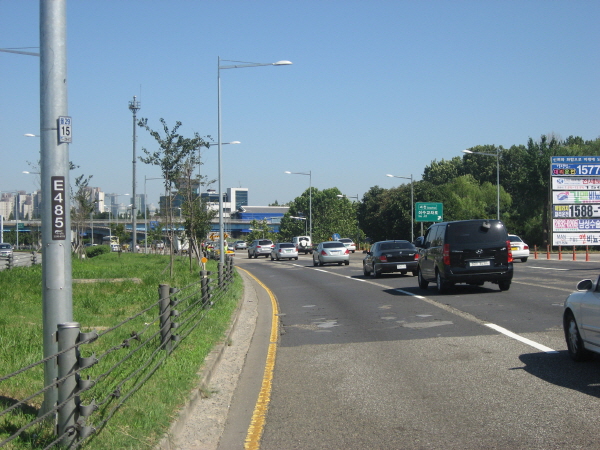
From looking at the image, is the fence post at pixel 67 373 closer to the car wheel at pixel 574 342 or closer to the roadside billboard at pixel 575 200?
the car wheel at pixel 574 342

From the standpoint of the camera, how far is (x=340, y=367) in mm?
9414

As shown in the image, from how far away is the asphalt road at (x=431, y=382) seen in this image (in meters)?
6.12

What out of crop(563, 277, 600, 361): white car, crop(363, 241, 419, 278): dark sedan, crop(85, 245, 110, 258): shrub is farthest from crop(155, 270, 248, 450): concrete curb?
crop(85, 245, 110, 258): shrub

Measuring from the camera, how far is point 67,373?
18.1 ft

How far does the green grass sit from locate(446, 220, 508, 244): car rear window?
628 cm

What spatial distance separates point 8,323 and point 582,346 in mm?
10603

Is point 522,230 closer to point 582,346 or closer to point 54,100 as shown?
point 582,346

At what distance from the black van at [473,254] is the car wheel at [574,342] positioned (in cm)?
929

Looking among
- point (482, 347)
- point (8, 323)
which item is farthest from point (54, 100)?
point (8, 323)

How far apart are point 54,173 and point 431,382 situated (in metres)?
4.94

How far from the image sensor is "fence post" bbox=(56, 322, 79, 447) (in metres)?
5.43

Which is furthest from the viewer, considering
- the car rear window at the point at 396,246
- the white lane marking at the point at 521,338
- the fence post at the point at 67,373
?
the car rear window at the point at 396,246

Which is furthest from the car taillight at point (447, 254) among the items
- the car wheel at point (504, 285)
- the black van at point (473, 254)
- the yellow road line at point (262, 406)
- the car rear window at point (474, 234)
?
the yellow road line at point (262, 406)

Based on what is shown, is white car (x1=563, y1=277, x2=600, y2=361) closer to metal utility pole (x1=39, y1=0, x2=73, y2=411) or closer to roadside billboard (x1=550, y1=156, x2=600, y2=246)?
metal utility pole (x1=39, y1=0, x2=73, y2=411)
